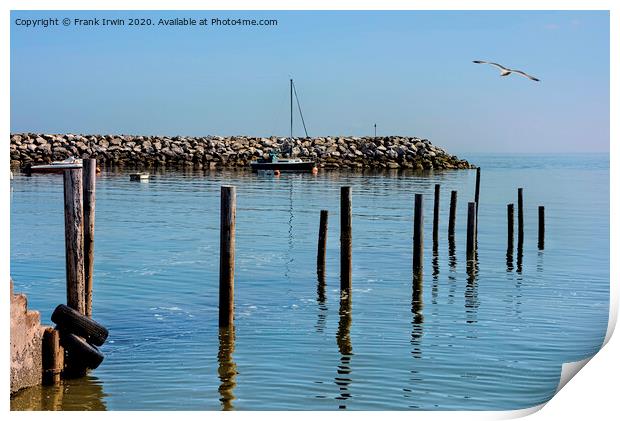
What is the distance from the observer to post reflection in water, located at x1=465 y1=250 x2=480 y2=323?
1482cm

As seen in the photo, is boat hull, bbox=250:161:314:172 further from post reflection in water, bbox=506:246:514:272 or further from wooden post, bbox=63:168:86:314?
wooden post, bbox=63:168:86:314

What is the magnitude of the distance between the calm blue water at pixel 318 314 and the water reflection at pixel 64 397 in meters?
0.02

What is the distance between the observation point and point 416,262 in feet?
60.2

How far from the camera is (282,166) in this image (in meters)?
59.7

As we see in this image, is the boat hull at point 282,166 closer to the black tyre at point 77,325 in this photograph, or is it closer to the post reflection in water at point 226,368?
the post reflection in water at point 226,368

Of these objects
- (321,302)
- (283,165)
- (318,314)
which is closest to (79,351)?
(318,314)

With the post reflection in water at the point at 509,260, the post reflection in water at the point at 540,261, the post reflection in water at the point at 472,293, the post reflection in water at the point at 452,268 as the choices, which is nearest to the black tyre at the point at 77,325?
the post reflection in water at the point at 472,293

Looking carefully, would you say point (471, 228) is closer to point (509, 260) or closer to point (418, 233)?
point (509, 260)

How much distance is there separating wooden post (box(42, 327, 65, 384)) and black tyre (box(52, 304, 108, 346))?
16cm

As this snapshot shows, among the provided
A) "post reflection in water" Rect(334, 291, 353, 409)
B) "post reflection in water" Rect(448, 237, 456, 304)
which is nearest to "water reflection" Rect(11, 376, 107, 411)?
"post reflection in water" Rect(334, 291, 353, 409)

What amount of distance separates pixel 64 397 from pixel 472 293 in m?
8.64

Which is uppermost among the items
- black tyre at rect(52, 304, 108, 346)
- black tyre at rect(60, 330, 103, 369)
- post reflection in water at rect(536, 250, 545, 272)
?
black tyre at rect(52, 304, 108, 346)
